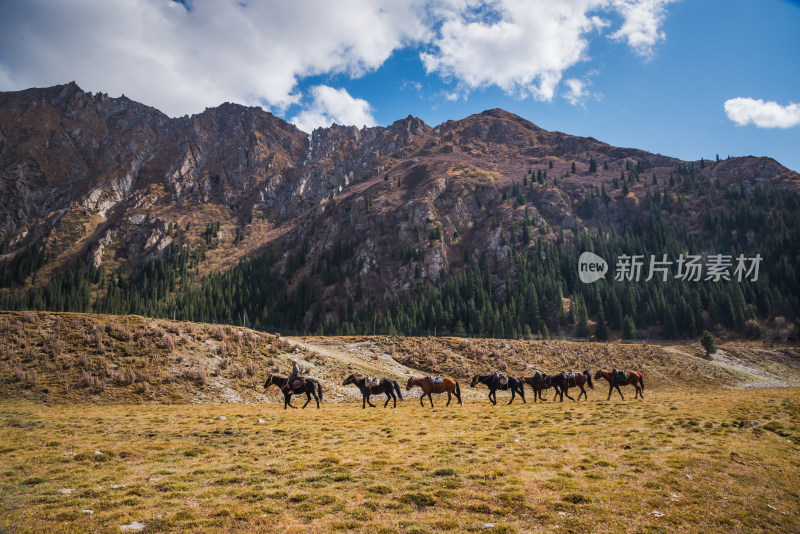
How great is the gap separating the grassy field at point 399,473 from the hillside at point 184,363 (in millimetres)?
6091

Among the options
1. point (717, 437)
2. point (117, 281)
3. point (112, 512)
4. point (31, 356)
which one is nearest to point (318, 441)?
point (112, 512)

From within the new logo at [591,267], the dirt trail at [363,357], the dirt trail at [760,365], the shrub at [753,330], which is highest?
the new logo at [591,267]

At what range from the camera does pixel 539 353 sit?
186 ft

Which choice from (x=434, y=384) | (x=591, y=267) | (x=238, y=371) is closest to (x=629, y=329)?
(x=591, y=267)

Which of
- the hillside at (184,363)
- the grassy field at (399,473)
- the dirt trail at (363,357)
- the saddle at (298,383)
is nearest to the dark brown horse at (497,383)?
the hillside at (184,363)

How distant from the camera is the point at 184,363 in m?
31.6

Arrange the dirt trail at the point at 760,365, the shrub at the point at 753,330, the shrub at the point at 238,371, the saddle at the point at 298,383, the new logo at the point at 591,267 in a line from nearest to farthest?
the saddle at the point at 298,383 → the shrub at the point at 238,371 → the dirt trail at the point at 760,365 → the shrub at the point at 753,330 → the new logo at the point at 591,267

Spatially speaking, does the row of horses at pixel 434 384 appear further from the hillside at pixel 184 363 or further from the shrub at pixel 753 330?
the shrub at pixel 753 330

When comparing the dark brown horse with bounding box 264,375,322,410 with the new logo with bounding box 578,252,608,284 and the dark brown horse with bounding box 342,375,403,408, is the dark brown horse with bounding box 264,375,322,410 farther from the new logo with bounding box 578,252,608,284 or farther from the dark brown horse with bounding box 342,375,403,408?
the new logo with bounding box 578,252,608,284

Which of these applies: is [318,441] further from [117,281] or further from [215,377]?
[117,281]

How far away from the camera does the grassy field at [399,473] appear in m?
8.48

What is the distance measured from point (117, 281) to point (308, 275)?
95.6 metres

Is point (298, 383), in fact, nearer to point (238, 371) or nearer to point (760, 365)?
point (238, 371)

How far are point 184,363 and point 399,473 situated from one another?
90.4 ft
